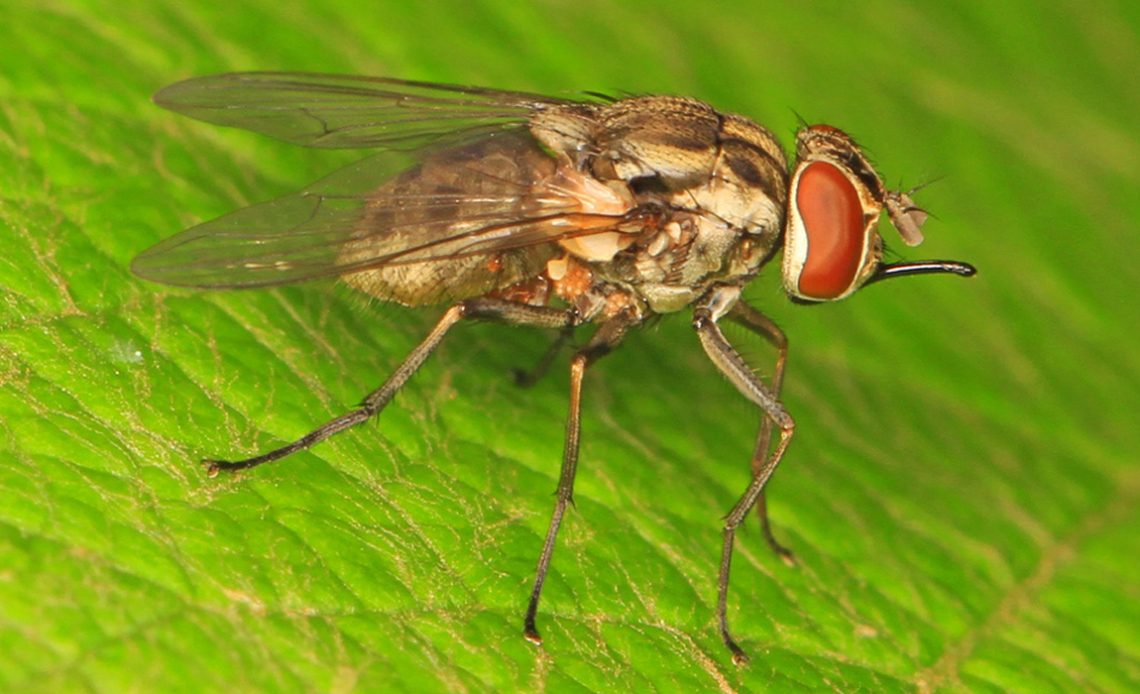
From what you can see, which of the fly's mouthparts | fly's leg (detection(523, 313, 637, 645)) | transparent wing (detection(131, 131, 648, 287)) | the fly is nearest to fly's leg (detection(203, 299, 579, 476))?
the fly

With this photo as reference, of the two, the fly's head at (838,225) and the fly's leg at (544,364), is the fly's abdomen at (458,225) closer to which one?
the fly's leg at (544,364)

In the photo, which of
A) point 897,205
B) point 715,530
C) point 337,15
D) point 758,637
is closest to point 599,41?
point 337,15

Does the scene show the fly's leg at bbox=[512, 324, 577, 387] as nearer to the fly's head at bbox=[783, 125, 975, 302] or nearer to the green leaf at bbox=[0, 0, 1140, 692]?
the green leaf at bbox=[0, 0, 1140, 692]

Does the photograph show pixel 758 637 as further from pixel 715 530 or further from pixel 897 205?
pixel 897 205

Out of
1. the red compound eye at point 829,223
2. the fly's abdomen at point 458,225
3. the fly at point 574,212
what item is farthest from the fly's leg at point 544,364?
the red compound eye at point 829,223

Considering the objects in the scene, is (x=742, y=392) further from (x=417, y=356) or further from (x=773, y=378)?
(x=417, y=356)
